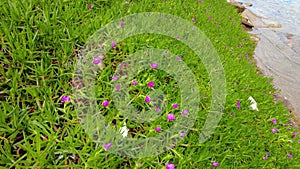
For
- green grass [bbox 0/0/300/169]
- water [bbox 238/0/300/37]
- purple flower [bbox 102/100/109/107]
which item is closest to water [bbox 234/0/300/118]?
water [bbox 238/0/300/37]

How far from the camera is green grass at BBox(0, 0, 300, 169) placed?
5.88 ft

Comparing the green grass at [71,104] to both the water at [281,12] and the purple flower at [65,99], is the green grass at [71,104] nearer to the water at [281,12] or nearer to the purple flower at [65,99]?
the purple flower at [65,99]

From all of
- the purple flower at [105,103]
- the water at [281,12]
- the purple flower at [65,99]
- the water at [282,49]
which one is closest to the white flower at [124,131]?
the purple flower at [105,103]

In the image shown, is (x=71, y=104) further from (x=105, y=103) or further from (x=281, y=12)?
(x=281, y=12)

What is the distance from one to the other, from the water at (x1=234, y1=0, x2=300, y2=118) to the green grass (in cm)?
685

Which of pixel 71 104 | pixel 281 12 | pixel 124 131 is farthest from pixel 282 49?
pixel 71 104

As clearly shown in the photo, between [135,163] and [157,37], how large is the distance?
2123 millimetres

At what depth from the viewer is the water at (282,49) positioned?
10.4m

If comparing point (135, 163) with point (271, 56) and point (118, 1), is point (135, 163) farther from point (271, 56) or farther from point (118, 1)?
point (271, 56)

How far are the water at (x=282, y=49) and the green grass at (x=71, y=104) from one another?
22.5ft

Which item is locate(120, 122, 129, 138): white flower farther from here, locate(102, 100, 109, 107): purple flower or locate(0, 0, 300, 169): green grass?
locate(102, 100, 109, 107): purple flower

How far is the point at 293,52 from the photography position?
15.2m

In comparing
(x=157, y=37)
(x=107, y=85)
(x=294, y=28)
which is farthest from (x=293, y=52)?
(x=107, y=85)

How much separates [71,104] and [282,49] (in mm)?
17178
